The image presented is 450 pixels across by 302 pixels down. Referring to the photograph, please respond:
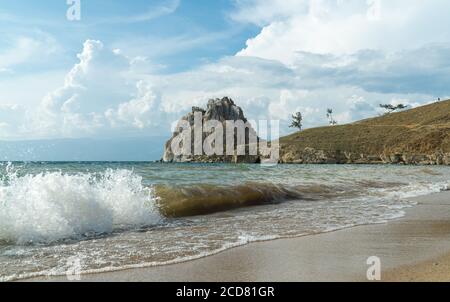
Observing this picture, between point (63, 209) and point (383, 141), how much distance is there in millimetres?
110726

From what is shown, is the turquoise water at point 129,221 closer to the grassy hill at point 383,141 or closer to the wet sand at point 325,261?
the wet sand at point 325,261

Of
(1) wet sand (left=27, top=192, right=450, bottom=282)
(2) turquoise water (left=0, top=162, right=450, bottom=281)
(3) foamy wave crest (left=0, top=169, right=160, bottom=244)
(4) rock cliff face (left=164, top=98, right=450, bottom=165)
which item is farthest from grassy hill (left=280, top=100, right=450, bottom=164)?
(1) wet sand (left=27, top=192, right=450, bottom=282)

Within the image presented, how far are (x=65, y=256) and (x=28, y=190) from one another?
4774 millimetres

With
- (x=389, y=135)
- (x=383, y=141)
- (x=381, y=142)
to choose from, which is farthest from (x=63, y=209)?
(x=389, y=135)

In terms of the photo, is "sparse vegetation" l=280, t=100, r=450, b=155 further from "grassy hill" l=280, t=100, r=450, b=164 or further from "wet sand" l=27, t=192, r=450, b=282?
"wet sand" l=27, t=192, r=450, b=282

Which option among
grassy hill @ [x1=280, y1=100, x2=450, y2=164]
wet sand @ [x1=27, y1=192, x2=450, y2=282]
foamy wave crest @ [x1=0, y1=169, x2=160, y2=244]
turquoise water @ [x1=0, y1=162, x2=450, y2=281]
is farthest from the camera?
grassy hill @ [x1=280, y1=100, x2=450, y2=164]

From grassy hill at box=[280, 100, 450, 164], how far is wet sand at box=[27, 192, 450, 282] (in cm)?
9378

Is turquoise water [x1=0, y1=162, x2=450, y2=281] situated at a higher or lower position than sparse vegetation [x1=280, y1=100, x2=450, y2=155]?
lower

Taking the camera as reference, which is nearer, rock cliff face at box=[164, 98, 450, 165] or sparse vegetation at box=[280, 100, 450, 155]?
rock cliff face at box=[164, 98, 450, 165]

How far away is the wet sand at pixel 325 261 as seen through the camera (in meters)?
6.16

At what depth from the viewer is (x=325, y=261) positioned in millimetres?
7070

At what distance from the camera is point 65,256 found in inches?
306

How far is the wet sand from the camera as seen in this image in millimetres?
6164
